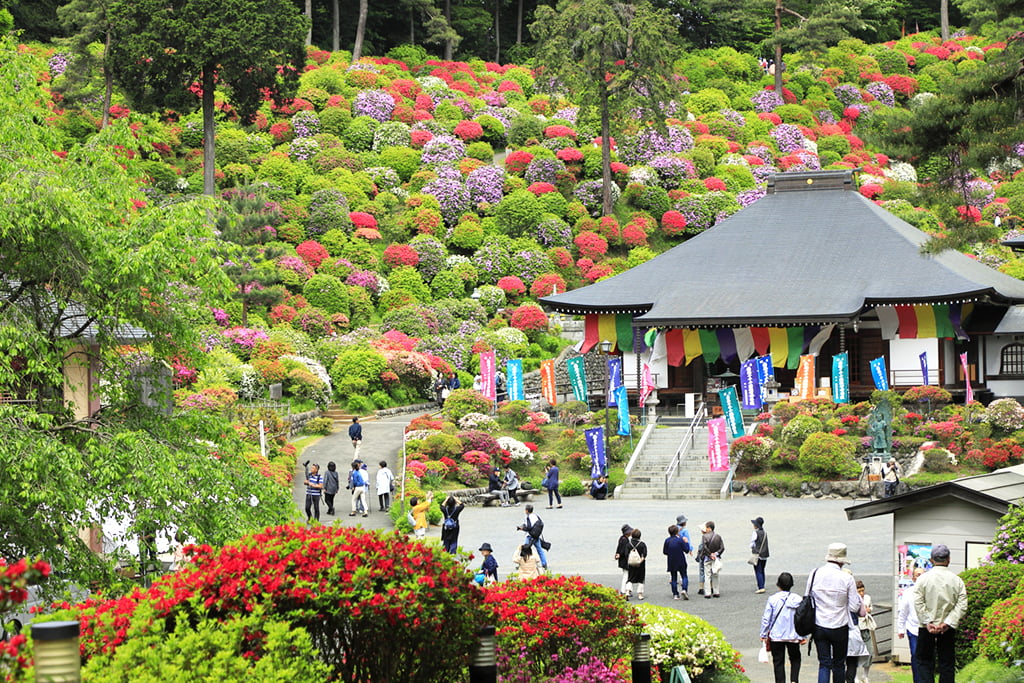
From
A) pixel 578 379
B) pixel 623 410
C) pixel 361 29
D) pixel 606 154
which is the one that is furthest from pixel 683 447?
pixel 361 29

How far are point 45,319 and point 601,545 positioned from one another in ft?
39.3

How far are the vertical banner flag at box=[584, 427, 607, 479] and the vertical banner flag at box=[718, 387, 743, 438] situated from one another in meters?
3.27

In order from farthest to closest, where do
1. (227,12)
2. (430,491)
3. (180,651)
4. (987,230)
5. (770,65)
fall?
(770,65), (227,12), (430,491), (987,230), (180,651)

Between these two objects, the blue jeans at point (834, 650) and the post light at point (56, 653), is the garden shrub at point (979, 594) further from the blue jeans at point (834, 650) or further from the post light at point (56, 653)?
the post light at point (56, 653)

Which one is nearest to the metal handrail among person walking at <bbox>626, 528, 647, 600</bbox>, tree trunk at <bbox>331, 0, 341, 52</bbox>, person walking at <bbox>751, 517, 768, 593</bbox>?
person walking at <bbox>751, 517, 768, 593</bbox>

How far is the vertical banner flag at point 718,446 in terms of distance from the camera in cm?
2844

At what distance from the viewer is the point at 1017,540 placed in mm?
13516

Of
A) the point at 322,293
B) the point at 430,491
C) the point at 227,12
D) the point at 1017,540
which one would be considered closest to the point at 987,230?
the point at 1017,540

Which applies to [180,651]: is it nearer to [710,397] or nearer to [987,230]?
[987,230]

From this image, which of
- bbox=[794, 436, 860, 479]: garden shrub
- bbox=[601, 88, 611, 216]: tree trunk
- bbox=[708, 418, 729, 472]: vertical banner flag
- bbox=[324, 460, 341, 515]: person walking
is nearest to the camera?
bbox=[324, 460, 341, 515]: person walking

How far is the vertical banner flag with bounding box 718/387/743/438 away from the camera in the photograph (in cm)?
3025

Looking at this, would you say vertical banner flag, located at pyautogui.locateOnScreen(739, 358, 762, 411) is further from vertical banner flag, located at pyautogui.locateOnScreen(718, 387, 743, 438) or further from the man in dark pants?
the man in dark pants

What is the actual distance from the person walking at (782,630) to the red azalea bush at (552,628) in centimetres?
290

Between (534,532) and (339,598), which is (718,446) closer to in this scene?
(534,532)
